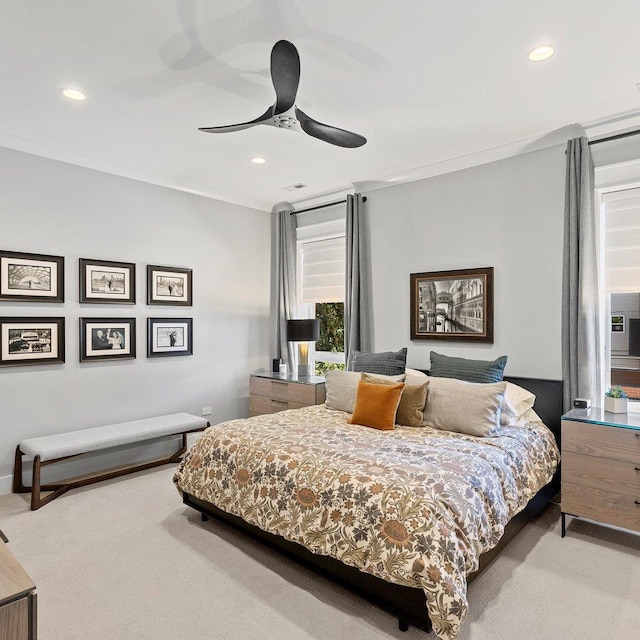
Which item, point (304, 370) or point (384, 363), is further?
point (304, 370)

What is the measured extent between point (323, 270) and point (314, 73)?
9.01ft

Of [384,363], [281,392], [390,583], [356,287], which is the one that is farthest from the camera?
[281,392]

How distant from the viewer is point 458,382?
10.6 ft

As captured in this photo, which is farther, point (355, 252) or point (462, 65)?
point (355, 252)

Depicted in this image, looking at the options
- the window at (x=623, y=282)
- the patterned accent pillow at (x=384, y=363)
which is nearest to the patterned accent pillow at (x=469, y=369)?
the patterned accent pillow at (x=384, y=363)

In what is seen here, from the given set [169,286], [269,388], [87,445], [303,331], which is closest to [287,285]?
[303,331]

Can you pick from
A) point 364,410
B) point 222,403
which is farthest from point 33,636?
point 222,403

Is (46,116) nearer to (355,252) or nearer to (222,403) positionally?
(355,252)

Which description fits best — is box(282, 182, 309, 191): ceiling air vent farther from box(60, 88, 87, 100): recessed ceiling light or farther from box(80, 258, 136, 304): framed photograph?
box(60, 88, 87, 100): recessed ceiling light

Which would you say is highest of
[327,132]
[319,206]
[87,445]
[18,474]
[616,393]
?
[319,206]

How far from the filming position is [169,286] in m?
4.62

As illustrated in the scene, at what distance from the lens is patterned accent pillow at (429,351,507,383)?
3.35 meters

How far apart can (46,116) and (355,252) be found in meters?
2.87

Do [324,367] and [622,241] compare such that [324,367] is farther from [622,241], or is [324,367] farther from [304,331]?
[622,241]
